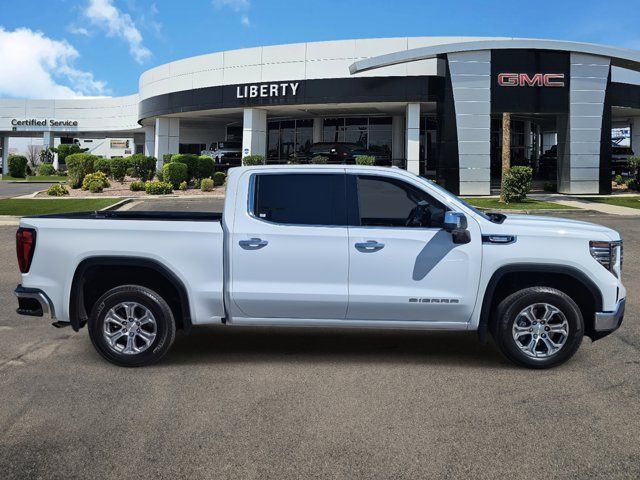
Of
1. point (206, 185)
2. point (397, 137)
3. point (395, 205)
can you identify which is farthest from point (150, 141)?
point (395, 205)

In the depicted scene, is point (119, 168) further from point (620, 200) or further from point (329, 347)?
point (329, 347)

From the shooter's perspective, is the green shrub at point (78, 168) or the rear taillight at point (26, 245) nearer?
the rear taillight at point (26, 245)

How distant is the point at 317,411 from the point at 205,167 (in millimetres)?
29285

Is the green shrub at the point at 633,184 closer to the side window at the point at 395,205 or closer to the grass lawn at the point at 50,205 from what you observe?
the grass lawn at the point at 50,205

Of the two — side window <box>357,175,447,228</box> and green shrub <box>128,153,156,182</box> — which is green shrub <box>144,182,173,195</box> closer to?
green shrub <box>128,153,156,182</box>

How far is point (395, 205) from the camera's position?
5695 mm

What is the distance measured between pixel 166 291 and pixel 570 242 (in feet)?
11.9

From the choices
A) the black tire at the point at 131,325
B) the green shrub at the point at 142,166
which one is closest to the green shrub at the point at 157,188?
the green shrub at the point at 142,166

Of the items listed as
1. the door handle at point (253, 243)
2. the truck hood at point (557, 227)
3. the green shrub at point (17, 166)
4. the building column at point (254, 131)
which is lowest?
the door handle at point (253, 243)

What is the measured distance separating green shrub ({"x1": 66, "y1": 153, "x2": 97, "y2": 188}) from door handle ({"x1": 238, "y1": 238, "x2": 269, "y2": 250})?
1152 inches

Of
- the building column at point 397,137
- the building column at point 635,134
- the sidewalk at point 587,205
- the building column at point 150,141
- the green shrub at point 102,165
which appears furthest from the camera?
the building column at point 150,141

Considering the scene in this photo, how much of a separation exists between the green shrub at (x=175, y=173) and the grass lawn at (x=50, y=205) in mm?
4858

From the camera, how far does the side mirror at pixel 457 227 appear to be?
4934mm

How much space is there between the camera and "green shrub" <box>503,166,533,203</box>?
76.7 ft
